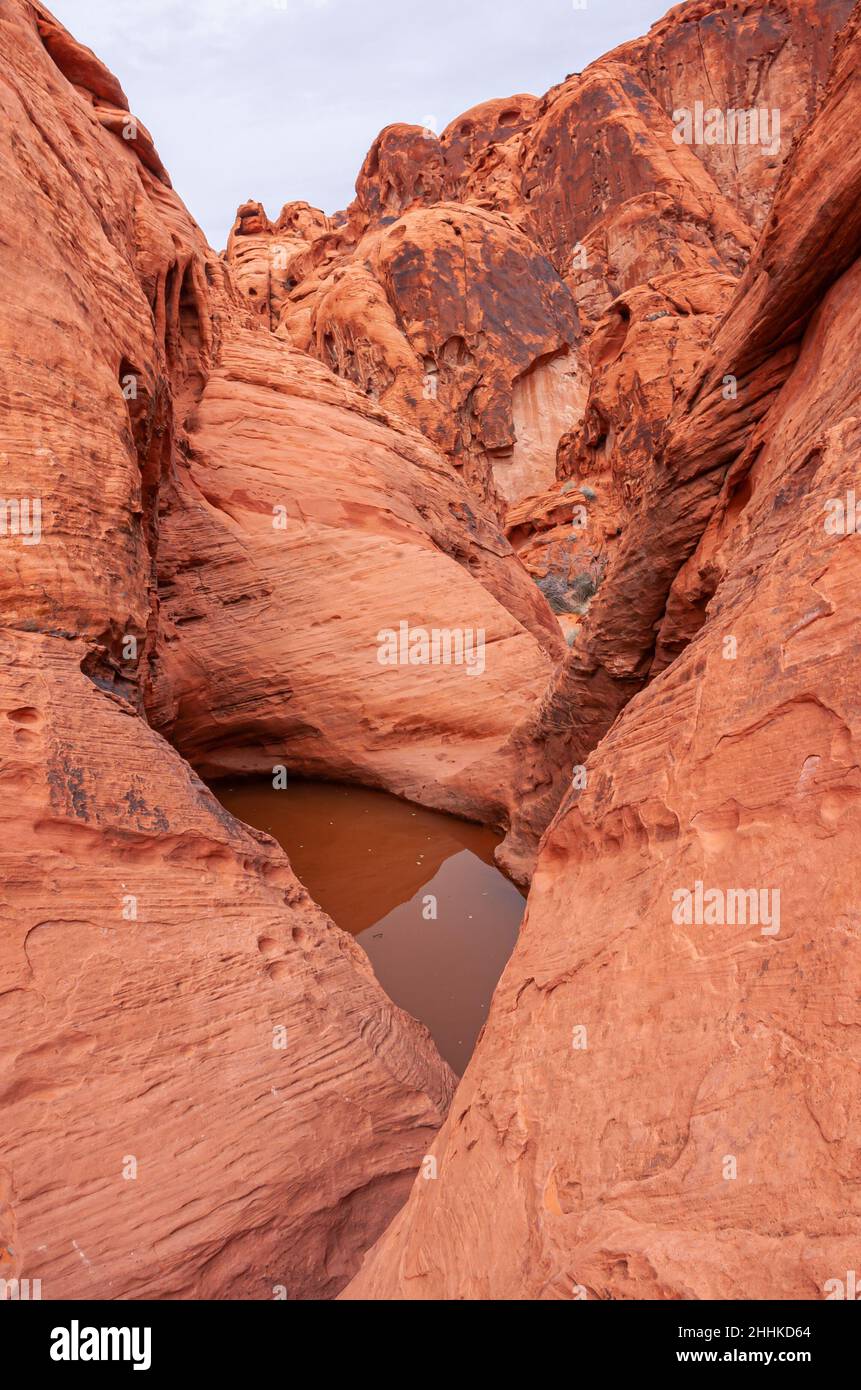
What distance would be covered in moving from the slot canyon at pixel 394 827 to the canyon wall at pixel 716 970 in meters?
0.01

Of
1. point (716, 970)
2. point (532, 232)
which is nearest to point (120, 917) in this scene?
point (716, 970)

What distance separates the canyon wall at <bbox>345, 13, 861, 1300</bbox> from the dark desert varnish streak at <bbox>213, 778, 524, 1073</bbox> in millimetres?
2344

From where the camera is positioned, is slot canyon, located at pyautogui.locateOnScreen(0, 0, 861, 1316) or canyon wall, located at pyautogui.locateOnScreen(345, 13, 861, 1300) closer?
canyon wall, located at pyautogui.locateOnScreen(345, 13, 861, 1300)

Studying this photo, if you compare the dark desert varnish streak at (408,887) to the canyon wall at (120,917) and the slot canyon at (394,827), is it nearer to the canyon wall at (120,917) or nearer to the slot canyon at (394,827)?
the slot canyon at (394,827)

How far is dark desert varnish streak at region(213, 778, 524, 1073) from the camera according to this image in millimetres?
5140

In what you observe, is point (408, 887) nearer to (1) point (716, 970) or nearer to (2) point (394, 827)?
(2) point (394, 827)

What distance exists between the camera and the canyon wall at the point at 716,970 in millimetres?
1643

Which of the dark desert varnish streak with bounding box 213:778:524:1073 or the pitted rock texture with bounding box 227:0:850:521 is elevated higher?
the pitted rock texture with bounding box 227:0:850:521

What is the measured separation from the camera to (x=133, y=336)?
5129mm

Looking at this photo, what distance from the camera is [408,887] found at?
21.6 feet

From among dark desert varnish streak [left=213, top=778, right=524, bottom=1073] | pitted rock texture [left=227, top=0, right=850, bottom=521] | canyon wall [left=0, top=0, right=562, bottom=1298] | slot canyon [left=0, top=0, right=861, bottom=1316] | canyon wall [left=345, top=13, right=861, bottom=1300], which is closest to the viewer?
canyon wall [left=345, top=13, right=861, bottom=1300]

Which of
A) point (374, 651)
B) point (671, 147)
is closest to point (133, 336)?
point (374, 651)

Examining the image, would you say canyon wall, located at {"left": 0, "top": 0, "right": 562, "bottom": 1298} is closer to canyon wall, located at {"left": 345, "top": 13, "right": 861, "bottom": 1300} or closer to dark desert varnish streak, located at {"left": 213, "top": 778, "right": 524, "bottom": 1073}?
canyon wall, located at {"left": 345, "top": 13, "right": 861, "bottom": 1300}

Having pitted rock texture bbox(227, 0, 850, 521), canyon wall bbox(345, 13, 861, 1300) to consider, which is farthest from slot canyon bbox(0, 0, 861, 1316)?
pitted rock texture bbox(227, 0, 850, 521)
